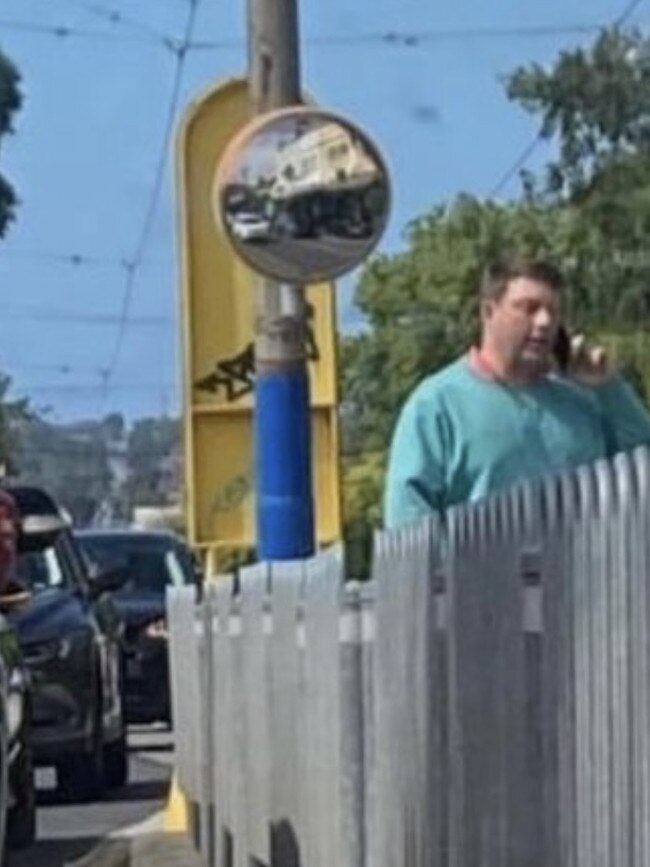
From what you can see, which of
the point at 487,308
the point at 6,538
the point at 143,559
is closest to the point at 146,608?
the point at 143,559

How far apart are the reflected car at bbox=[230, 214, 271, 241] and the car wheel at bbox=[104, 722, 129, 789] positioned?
20.0ft

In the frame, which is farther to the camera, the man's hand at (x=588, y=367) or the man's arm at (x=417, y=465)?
the man's hand at (x=588, y=367)

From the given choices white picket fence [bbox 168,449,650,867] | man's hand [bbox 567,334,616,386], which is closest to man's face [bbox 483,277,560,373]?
man's hand [bbox 567,334,616,386]

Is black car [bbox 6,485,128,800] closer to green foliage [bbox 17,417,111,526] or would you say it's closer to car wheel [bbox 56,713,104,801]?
car wheel [bbox 56,713,104,801]

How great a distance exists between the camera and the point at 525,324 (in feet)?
29.1

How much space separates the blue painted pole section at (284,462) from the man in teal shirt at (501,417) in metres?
6.77

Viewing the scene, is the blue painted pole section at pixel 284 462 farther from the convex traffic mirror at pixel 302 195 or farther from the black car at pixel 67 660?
the black car at pixel 67 660

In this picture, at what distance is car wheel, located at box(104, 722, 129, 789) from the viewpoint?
2088cm

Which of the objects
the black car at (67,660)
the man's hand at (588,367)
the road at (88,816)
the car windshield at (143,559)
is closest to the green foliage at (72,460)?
the car windshield at (143,559)

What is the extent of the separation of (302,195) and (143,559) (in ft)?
50.4

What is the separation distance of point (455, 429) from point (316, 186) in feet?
20.7

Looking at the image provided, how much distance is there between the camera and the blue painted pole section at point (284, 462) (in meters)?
15.9

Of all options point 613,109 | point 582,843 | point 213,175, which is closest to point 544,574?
point 582,843

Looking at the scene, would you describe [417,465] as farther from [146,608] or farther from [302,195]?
[146,608]
